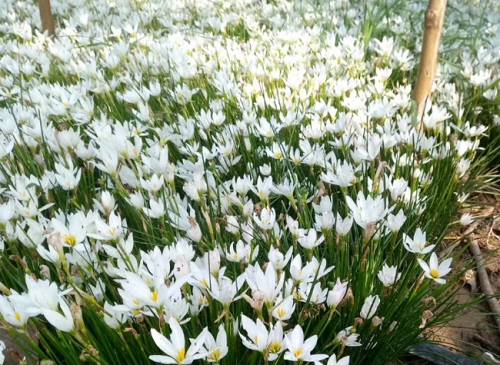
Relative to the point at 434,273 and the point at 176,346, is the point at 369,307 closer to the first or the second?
the point at 434,273

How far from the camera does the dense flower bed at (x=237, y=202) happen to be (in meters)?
1.17

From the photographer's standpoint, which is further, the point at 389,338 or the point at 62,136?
the point at 62,136

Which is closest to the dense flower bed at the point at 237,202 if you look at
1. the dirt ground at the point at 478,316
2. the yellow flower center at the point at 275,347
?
the yellow flower center at the point at 275,347

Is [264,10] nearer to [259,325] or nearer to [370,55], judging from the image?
[370,55]

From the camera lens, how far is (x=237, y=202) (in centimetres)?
160

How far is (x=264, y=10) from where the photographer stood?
15.1ft

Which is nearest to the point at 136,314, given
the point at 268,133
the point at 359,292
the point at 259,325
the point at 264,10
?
the point at 259,325

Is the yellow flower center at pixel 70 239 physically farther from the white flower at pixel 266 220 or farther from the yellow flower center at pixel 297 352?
the yellow flower center at pixel 297 352

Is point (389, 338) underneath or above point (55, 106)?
underneath

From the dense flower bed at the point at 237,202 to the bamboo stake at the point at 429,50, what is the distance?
11cm

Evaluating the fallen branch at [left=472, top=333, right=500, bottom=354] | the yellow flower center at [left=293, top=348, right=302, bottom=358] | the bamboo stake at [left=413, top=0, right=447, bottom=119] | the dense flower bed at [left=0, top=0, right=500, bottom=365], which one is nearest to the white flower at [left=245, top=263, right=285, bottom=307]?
the dense flower bed at [left=0, top=0, right=500, bottom=365]

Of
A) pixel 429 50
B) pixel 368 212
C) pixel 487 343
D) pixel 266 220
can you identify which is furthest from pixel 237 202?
pixel 429 50

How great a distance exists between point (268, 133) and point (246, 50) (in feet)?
5.08

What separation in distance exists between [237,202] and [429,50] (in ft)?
4.91
